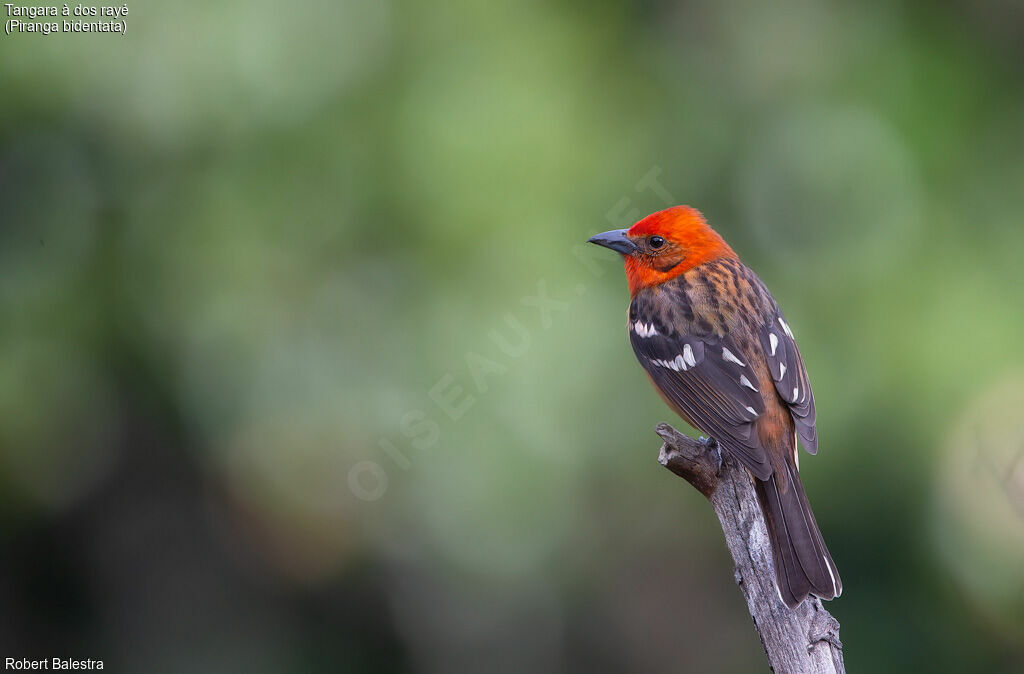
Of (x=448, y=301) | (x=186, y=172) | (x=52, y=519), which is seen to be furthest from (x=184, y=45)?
(x=52, y=519)

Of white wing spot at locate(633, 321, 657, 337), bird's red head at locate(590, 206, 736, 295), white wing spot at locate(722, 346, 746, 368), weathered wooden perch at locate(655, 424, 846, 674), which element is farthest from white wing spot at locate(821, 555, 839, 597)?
bird's red head at locate(590, 206, 736, 295)

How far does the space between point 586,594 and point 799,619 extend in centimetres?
287

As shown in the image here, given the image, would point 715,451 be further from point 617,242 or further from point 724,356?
point 617,242

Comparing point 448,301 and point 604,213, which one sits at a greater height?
point 604,213

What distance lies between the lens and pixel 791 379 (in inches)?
177

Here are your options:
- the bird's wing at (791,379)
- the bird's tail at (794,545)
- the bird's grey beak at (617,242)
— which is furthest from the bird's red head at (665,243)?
the bird's tail at (794,545)

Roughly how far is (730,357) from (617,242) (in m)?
0.91

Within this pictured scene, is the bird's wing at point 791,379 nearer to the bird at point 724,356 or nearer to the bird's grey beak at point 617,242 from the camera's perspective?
the bird at point 724,356

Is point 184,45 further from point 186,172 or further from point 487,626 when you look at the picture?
point 487,626

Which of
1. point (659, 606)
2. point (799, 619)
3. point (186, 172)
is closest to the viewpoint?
point (799, 619)

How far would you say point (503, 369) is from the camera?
17.8 ft

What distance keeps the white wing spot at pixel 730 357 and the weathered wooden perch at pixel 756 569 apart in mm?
437

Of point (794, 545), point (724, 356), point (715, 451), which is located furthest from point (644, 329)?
point (794, 545)

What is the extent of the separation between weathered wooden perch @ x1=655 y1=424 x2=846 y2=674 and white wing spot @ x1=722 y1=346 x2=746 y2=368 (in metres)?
0.44
